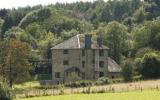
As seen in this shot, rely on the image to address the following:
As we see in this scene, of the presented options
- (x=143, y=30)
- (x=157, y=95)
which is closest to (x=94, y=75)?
(x=143, y=30)

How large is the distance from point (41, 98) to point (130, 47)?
215 ft

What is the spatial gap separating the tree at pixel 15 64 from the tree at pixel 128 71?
14.8m

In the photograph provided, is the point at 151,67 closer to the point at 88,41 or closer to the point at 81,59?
the point at 88,41

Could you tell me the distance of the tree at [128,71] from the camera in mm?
92181

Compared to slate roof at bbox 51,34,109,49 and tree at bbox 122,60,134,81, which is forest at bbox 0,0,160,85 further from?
slate roof at bbox 51,34,109,49

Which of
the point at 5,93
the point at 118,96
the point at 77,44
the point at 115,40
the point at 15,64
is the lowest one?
the point at 118,96

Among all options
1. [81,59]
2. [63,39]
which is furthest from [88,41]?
[63,39]

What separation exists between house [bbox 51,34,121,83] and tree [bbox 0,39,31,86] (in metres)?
14.9

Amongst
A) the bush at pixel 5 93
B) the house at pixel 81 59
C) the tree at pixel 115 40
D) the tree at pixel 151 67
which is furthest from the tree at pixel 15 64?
the tree at pixel 115 40

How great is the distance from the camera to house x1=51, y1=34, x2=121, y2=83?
10644 centimetres

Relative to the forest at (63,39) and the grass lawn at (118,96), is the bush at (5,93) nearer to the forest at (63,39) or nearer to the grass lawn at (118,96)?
the grass lawn at (118,96)

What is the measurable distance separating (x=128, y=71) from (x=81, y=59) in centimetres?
1669

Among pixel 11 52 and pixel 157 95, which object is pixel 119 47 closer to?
pixel 11 52

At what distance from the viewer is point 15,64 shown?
9044cm
